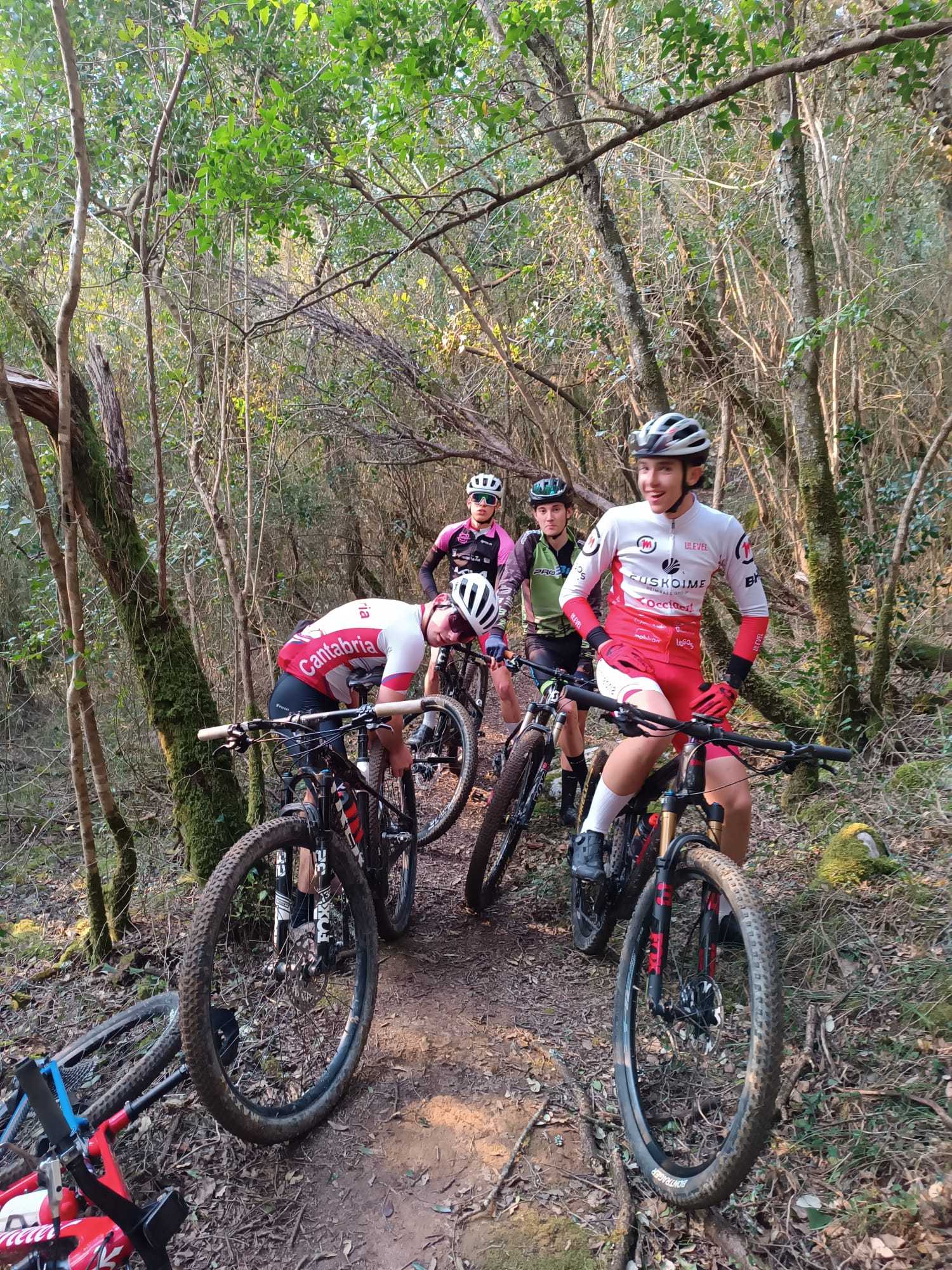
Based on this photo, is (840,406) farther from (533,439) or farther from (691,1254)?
(691,1254)

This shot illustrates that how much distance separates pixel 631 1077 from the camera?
8.09ft

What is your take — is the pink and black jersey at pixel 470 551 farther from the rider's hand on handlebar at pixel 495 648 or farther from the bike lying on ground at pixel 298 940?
the bike lying on ground at pixel 298 940

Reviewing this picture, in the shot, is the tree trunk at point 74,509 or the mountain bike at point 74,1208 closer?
the mountain bike at point 74,1208

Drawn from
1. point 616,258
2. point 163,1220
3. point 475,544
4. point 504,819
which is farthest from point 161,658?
point 616,258

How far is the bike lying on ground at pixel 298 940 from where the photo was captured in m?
2.42

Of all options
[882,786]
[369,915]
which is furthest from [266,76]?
[882,786]

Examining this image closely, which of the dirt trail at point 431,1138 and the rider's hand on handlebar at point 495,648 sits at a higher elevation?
the rider's hand on handlebar at point 495,648

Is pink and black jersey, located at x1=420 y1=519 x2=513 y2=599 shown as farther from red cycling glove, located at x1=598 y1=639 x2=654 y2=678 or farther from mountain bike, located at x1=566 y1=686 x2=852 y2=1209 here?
mountain bike, located at x1=566 y1=686 x2=852 y2=1209

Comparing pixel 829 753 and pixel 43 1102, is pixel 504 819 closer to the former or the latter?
pixel 829 753

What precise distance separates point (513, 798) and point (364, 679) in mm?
1043

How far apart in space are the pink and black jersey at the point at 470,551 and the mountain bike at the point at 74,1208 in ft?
13.8

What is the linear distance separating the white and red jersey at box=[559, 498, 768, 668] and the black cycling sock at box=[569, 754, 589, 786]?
1589mm

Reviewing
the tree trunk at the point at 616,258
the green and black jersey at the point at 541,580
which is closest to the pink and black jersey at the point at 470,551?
the green and black jersey at the point at 541,580

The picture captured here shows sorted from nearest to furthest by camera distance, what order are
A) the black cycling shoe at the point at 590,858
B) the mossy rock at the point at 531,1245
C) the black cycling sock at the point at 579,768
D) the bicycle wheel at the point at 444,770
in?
the mossy rock at the point at 531,1245, the black cycling shoe at the point at 590,858, the black cycling sock at the point at 579,768, the bicycle wheel at the point at 444,770
